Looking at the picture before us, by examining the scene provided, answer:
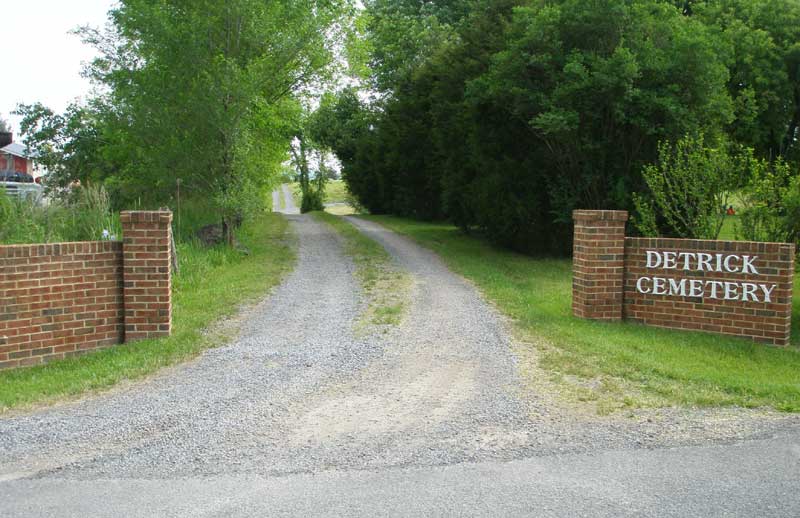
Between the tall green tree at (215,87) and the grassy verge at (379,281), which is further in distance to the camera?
the tall green tree at (215,87)

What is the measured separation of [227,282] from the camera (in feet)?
42.8

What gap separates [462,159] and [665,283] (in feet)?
42.1

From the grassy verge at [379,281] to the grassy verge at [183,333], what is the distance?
Answer: 5.41 ft

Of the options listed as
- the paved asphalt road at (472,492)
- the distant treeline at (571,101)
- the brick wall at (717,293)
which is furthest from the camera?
the distant treeline at (571,101)

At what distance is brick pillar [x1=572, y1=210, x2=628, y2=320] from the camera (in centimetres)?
989

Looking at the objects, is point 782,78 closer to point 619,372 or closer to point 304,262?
point 304,262

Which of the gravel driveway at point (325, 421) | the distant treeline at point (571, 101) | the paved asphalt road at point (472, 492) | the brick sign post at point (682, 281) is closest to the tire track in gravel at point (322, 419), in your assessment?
the gravel driveway at point (325, 421)

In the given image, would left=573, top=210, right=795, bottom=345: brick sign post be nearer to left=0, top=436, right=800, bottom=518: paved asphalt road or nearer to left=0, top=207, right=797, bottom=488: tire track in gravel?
left=0, top=207, right=797, bottom=488: tire track in gravel

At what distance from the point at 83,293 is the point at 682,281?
7406 mm

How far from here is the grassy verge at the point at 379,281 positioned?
33.3ft

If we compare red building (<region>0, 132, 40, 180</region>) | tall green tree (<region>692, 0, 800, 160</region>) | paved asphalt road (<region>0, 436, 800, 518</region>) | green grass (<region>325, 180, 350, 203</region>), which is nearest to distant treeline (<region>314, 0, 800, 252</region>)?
tall green tree (<region>692, 0, 800, 160</region>)

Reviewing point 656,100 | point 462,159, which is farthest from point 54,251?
point 462,159

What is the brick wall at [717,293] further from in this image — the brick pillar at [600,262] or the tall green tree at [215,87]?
the tall green tree at [215,87]

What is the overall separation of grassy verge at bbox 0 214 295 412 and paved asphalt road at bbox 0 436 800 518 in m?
2.28
